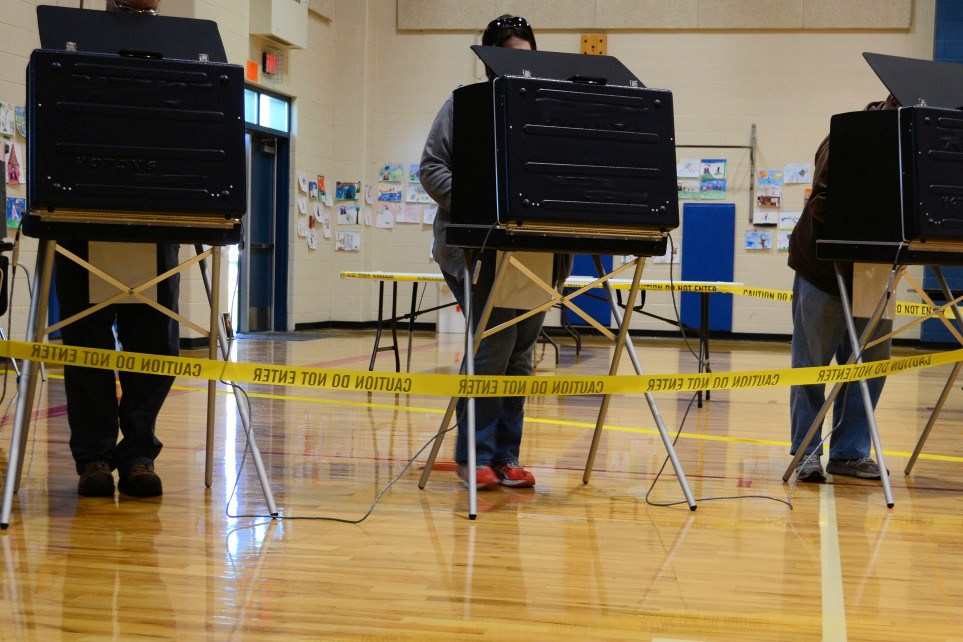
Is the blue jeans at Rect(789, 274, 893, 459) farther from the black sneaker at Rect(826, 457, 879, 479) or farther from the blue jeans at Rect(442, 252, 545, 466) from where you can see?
the blue jeans at Rect(442, 252, 545, 466)

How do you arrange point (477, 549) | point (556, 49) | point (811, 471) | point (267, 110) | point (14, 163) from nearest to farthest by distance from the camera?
1. point (477, 549)
2. point (811, 471)
3. point (14, 163)
4. point (267, 110)
5. point (556, 49)

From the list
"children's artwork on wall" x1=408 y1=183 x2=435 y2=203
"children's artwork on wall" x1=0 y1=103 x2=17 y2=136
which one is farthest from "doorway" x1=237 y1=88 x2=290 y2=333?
"children's artwork on wall" x1=0 y1=103 x2=17 y2=136

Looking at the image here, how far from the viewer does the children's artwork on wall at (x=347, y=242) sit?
10.0 metres

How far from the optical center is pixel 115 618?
1693 mm

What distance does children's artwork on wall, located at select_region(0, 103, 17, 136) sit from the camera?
5.78 m

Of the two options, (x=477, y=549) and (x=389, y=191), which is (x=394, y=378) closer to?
(x=477, y=549)

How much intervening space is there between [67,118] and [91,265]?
348 mm

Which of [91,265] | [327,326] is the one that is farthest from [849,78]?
[91,265]

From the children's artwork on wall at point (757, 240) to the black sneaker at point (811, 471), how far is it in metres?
6.65

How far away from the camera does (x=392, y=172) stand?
32.9 feet

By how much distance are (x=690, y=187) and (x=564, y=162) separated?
738 centimetres

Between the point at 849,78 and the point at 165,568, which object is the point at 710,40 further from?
the point at 165,568

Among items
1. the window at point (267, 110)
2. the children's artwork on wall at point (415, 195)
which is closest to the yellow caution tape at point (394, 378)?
the window at point (267, 110)

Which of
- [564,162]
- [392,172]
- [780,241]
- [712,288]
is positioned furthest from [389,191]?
[564,162]
